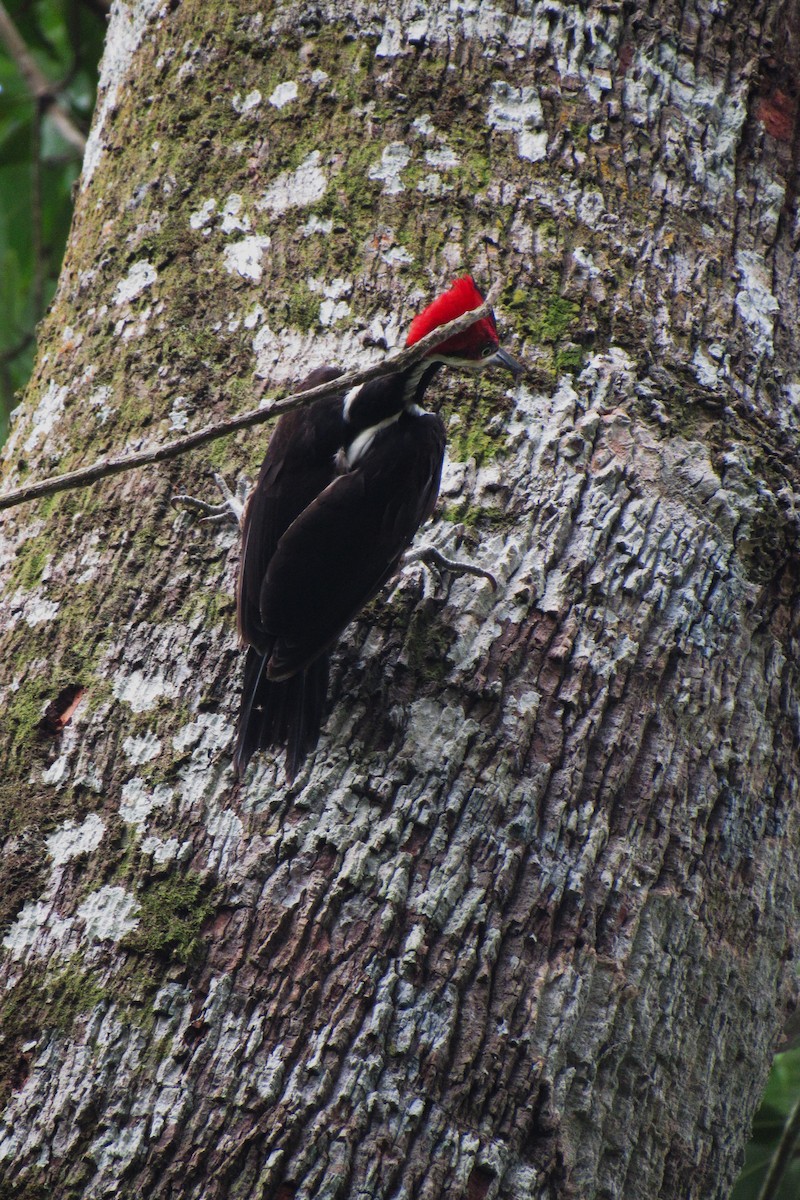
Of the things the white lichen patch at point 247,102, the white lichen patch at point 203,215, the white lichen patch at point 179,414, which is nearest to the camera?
the white lichen patch at point 179,414

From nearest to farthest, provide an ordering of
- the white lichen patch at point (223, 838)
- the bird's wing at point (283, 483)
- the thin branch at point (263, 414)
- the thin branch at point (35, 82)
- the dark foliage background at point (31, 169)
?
the thin branch at point (263, 414)
the white lichen patch at point (223, 838)
the bird's wing at point (283, 483)
the thin branch at point (35, 82)
the dark foliage background at point (31, 169)

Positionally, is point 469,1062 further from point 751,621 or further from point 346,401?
point 346,401

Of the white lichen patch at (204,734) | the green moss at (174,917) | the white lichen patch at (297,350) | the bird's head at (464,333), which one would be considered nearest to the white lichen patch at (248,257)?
the white lichen patch at (297,350)

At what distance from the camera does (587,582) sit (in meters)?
1.85

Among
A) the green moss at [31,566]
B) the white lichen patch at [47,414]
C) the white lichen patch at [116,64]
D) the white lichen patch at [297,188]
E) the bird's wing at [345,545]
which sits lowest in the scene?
the bird's wing at [345,545]

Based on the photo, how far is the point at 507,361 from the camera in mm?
2043

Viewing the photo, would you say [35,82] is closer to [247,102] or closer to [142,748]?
[247,102]

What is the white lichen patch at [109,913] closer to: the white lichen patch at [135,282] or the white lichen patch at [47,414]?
the white lichen patch at [47,414]

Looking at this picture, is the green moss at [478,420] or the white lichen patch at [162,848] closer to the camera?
the white lichen patch at [162,848]

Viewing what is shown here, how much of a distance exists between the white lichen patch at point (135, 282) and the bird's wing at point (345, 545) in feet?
1.98

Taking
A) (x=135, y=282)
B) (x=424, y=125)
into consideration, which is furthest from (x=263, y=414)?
(x=424, y=125)

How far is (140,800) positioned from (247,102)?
64.3 inches

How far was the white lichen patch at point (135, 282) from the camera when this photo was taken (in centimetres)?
227

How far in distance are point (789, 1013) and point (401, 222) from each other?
174cm
